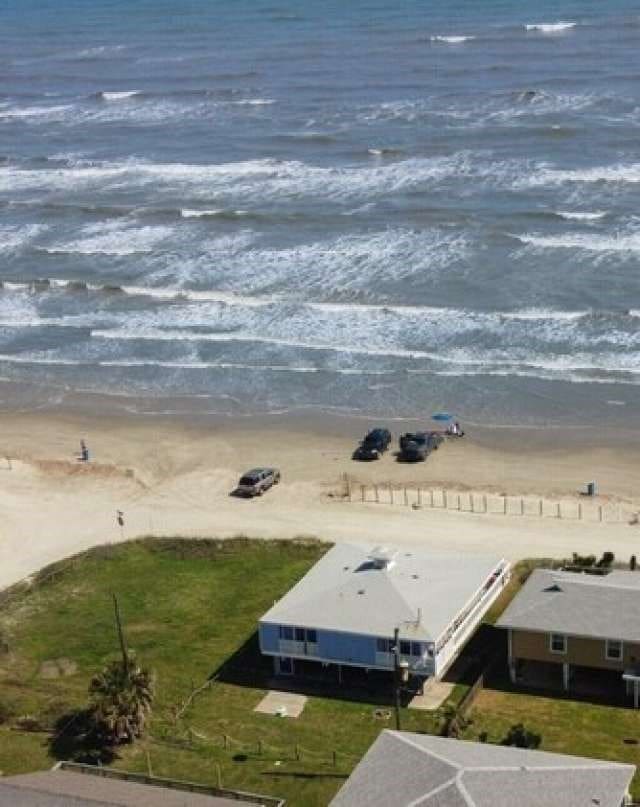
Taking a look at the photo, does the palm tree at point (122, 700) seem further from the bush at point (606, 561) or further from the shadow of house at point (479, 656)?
the bush at point (606, 561)

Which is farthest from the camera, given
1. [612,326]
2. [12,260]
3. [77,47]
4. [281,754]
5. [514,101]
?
[77,47]

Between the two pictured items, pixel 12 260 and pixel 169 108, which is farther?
pixel 169 108

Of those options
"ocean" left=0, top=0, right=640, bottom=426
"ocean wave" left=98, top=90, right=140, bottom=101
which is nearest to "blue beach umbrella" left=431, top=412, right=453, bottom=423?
"ocean" left=0, top=0, right=640, bottom=426

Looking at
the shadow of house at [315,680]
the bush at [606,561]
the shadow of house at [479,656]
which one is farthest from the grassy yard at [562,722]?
the bush at [606,561]

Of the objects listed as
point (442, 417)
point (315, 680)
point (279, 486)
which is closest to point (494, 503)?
point (442, 417)

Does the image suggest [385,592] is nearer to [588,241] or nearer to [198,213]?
[588,241]

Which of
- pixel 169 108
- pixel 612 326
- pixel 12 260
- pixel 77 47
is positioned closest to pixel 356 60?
pixel 169 108

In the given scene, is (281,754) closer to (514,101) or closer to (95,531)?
(95,531)
